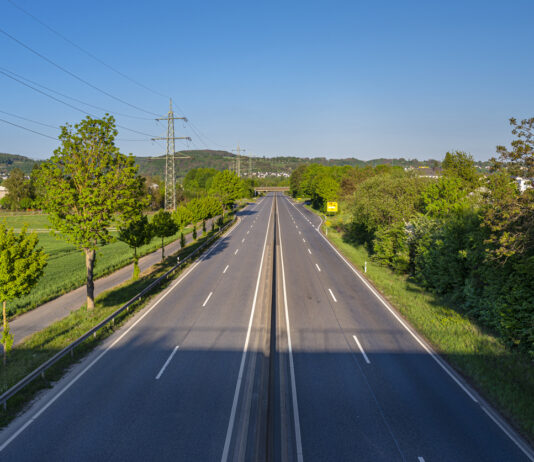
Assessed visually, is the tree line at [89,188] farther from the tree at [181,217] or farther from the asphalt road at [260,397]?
the tree at [181,217]

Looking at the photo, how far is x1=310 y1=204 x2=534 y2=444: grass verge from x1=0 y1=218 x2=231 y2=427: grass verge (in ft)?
49.0

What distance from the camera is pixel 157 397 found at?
10.9 metres

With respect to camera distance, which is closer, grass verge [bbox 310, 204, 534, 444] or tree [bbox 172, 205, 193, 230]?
grass verge [bbox 310, 204, 534, 444]

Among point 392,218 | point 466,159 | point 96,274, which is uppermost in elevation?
point 466,159

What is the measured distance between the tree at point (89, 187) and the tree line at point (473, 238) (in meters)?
17.7

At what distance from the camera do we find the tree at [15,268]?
42.9 ft

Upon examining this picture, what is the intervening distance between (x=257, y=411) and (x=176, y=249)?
1318 inches

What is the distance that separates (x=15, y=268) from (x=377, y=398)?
47.4ft

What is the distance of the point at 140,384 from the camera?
11641 mm

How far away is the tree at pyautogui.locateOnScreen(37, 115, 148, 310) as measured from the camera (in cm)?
1770

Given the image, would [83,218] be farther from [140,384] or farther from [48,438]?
[48,438]

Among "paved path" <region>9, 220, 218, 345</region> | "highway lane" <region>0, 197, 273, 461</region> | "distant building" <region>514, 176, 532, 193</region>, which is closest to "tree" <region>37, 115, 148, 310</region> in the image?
"paved path" <region>9, 220, 218, 345</region>

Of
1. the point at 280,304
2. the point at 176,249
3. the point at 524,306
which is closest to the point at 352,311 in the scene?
the point at 280,304

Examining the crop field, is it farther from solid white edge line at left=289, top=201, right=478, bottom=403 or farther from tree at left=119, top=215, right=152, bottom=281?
solid white edge line at left=289, top=201, right=478, bottom=403
